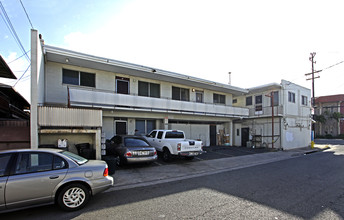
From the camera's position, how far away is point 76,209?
13.7ft

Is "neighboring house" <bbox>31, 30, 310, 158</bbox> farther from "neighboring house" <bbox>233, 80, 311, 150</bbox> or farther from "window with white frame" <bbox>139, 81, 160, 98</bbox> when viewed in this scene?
"neighboring house" <bbox>233, 80, 311, 150</bbox>

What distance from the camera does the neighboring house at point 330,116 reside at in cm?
3581

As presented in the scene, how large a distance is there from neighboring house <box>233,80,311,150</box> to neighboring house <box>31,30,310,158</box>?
1.99 ft

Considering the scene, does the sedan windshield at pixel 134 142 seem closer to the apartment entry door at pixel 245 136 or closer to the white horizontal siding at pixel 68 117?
the white horizontal siding at pixel 68 117

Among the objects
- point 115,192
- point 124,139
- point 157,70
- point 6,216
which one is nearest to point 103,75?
point 157,70

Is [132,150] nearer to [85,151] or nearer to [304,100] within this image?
[85,151]

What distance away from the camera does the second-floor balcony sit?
10.5m

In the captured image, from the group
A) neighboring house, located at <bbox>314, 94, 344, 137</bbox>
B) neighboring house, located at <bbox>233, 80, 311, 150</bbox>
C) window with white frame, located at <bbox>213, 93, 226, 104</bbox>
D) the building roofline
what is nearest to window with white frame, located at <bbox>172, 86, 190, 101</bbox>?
window with white frame, located at <bbox>213, 93, 226, 104</bbox>

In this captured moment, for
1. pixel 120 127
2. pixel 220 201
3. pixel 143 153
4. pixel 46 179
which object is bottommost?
pixel 220 201

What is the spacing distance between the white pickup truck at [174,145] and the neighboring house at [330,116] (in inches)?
1485

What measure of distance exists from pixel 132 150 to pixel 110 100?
4.51 m

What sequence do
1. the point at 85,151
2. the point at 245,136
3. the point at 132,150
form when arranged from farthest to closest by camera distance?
1. the point at 245,136
2. the point at 132,150
3. the point at 85,151

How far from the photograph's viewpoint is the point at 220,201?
4.71 m

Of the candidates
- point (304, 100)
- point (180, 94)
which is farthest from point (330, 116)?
point (180, 94)
